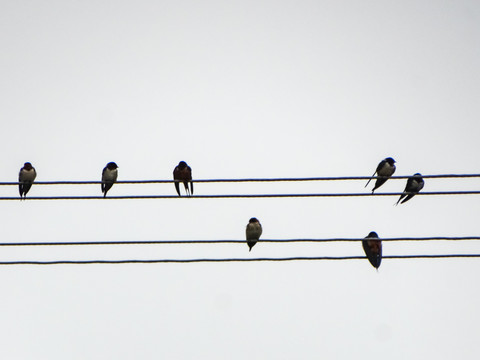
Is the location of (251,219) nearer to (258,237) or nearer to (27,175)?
(258,237)

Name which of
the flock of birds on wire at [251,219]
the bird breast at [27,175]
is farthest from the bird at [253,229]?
the bird breast at [27,175]

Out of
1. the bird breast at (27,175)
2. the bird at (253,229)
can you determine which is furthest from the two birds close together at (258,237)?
the bird breast at (27,175)

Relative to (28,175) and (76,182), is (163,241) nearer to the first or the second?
(76,182)

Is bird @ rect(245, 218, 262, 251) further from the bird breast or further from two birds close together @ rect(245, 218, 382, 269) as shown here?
the bird breast

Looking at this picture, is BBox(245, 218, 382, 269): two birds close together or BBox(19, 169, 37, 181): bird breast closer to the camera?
BBox(245, 218, 382, 269): two birds close together

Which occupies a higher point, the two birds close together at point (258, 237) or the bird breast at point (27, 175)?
the bird breast at point (27, 175)

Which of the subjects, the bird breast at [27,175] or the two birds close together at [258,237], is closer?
the two birds close together at [258,237]

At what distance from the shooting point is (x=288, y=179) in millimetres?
8273

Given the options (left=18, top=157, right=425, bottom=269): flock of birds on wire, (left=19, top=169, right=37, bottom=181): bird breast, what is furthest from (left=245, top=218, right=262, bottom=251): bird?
(left=19, top=169, right=37, bottom=181): bird breast

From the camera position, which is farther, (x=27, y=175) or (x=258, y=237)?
(x=27, y=175)

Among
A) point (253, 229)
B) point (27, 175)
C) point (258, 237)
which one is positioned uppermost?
point (27, 175)

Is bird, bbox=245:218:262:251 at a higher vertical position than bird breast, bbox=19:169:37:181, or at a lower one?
lower

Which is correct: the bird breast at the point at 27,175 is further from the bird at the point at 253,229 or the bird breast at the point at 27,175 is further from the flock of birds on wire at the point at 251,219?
the bird at the point at 253,229

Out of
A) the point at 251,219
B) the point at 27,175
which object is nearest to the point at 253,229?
the point at 251,219
